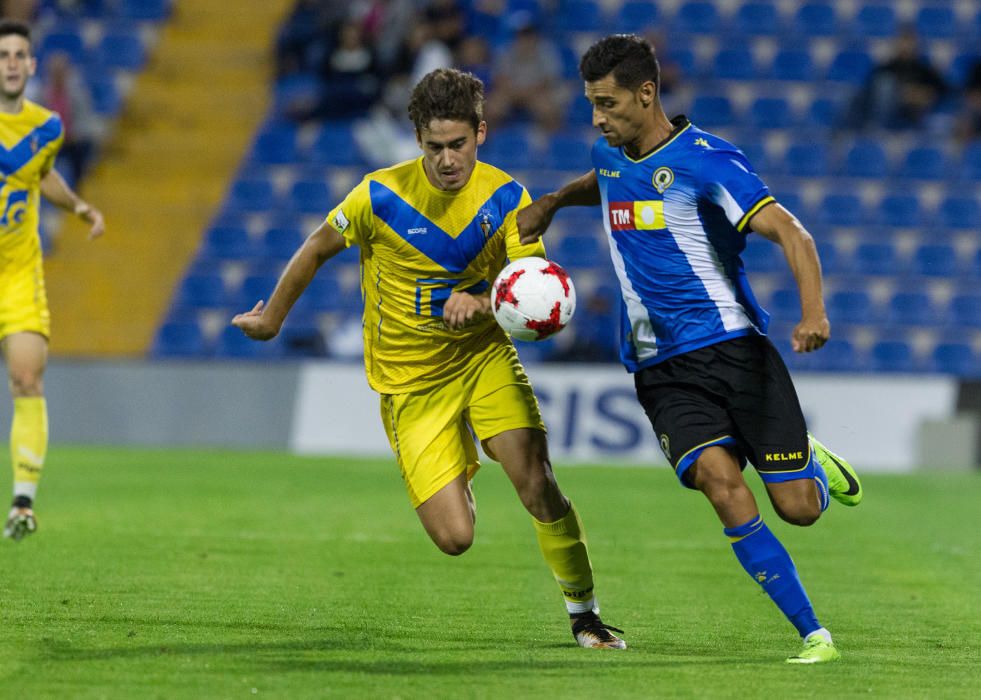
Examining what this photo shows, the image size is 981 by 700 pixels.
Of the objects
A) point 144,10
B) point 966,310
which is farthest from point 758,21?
point 144,10

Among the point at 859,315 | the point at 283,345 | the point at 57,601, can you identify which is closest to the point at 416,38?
the point at 283,345

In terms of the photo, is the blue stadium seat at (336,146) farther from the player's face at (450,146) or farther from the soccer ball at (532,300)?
the soccer ball at (532,300)

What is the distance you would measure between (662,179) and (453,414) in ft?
4.24

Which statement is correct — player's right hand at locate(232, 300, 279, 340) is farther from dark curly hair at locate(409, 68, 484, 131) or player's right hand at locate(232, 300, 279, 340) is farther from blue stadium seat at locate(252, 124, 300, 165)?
blue stadium seat at locate(252, 124, 300, 165)

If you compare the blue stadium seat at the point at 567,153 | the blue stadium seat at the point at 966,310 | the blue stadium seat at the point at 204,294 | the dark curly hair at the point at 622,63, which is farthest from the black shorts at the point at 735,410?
the blue stadium seat at the point at 567,153

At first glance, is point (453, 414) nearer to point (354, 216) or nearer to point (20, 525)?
point (354, 216)

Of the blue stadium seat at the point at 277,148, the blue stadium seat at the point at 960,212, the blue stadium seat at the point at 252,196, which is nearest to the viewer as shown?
the blue stadium seat at the point at 960,212

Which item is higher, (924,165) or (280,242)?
(924,165)

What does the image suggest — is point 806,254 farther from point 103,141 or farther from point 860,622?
point 103,141

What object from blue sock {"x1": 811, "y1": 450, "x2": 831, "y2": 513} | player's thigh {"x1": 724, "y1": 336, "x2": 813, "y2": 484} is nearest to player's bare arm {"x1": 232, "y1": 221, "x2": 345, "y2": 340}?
player's thigh {"x1": 724, "y1": 336, "x2": 813, "y2": 484}

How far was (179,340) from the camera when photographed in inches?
745

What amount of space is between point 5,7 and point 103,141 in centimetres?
208

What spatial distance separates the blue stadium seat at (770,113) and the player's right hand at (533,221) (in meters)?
14.6

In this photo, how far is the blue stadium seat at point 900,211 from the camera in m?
19.6
